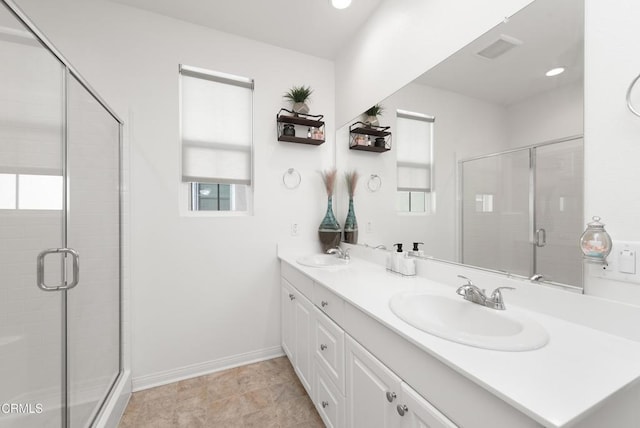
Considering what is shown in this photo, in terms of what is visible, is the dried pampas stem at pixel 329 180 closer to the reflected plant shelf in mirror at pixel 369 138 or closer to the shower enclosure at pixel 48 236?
the reflected plant shelf in mirror at pixel 369 138

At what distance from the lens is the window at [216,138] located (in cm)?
200

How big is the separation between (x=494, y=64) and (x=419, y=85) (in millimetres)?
418

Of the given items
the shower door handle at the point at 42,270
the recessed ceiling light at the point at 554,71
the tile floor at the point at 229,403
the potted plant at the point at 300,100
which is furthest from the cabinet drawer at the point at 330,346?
the potted plant at the point at 300,100

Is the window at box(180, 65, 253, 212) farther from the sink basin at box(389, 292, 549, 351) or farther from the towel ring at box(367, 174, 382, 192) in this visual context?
the sink basin at box(389, 292, 549, 351)

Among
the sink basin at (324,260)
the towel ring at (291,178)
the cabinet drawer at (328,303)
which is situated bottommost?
the cabinet drawer at (328,303)

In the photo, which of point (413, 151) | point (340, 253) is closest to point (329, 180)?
point (340, 253)

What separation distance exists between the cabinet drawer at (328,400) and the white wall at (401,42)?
67.9 inches

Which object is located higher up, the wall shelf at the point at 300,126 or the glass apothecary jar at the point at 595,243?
the wall shelf at the point at 300,126

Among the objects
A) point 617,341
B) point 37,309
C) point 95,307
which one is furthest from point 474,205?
point 95,307

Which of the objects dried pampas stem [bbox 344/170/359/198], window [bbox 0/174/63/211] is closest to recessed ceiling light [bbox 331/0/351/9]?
dried pampas stem [bbox 344/170/359/198]

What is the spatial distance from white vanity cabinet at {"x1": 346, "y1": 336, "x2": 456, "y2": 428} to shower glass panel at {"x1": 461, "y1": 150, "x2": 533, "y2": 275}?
0.65m

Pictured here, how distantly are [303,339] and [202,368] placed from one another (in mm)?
922

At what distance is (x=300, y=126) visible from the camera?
7.47 ft

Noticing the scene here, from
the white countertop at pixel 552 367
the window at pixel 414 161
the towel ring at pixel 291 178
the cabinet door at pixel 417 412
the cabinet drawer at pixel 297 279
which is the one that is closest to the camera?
the white countertop at pixel 552 367
